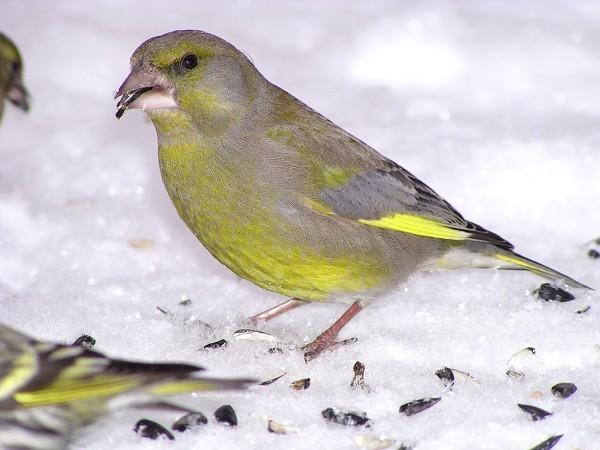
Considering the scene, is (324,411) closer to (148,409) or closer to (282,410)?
(282,410)

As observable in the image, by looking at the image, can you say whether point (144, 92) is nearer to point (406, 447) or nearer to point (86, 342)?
point (86, 342)

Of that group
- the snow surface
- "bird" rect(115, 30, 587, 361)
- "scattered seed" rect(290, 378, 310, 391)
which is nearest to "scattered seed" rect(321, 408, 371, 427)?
the snow surface

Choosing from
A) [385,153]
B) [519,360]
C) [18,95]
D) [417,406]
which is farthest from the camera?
[18,95]

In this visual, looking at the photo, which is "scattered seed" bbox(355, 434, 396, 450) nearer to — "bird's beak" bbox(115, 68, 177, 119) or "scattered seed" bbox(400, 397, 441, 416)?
"scattered seed" bbox(400, 397, 441, 416)

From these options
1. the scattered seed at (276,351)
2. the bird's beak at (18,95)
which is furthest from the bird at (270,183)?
the bird's beak at (18,95)

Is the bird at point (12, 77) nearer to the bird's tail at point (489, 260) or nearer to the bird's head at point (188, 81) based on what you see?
the bird's head at point (188, 81)

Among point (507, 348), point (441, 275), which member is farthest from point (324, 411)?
point (441, 275)

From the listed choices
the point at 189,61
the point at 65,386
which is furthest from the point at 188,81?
the point at 65,386
